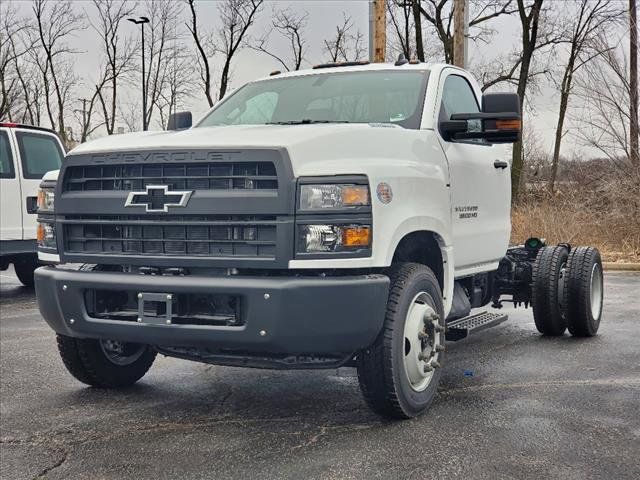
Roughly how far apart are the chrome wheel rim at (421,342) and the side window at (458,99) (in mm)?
1388

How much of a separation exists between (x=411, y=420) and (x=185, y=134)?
80.1 inches

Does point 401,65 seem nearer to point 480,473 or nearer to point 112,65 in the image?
point 480,473

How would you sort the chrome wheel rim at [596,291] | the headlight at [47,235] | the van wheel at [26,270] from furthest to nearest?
the van wheel at [26,270], the chrome wheel rim at [596,291], the headlight at [47,235]

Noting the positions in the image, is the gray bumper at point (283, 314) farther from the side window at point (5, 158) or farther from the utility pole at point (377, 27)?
the utility pole at point (377, 27)

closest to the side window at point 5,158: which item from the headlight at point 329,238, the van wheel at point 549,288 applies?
the van wheel at point 549,288

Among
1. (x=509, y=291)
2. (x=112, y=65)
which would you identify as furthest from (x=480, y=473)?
(x=112, y=65)

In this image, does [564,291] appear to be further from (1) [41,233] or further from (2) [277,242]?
(1) [41,233]

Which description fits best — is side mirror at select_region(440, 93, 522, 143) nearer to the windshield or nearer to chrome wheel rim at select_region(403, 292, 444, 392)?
the windshield

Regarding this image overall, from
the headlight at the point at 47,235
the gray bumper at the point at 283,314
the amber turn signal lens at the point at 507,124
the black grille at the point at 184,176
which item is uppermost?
the amber turn signal lens at the point at 507,124

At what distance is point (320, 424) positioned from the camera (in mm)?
4516

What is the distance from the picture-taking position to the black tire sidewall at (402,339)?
14.0 ft

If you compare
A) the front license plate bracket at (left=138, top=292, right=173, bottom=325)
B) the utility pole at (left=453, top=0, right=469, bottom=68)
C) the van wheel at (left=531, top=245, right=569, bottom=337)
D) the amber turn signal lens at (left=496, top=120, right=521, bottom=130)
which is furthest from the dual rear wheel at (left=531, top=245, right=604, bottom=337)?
the utility pole at (left=453, top=0, right=469, bottom=68)

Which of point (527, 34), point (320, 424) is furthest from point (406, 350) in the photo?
point (527, 34)

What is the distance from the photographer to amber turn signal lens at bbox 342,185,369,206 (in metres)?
3.93
